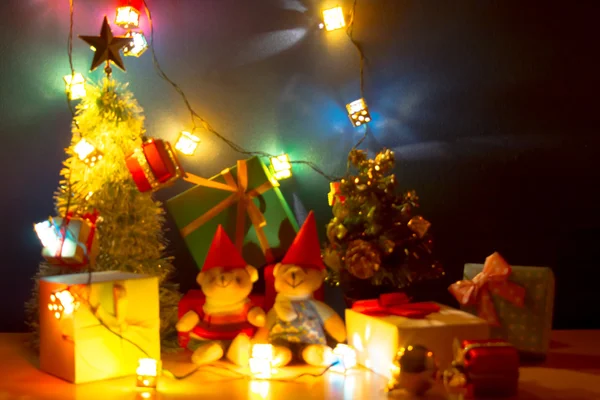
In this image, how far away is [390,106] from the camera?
2.39 meters

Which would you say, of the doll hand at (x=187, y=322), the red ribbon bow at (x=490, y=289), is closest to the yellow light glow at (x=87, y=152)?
the doll hand at (x=187, y=322)

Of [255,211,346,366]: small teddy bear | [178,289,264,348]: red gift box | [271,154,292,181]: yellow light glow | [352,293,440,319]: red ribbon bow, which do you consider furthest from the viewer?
[271,154,292,181]: yellow light glow

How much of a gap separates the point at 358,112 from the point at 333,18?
337 mm

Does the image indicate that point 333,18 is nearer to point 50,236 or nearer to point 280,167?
point 280,167

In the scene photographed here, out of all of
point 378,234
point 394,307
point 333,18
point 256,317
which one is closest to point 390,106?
point 333,18

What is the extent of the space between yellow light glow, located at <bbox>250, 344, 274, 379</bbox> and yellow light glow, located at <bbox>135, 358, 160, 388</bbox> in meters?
0.27

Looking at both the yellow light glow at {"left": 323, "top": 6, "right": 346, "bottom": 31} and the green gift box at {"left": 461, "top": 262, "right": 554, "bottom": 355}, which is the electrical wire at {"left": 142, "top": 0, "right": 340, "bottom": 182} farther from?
the green gift box at {"left": 461, "top": 262, "right": 554, "bottom": 355}

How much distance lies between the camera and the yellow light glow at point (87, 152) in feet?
6.47

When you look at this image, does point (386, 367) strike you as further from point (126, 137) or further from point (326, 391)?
point (126, 137)

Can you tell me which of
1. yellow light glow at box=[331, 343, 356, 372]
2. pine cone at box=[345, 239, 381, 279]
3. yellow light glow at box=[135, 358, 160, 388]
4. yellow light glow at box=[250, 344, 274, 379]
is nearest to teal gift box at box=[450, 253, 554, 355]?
pine cone at box=[345, 239, 381, 279]

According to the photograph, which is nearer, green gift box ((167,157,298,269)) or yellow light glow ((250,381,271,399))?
yellow light glow ((250,381,271,399))

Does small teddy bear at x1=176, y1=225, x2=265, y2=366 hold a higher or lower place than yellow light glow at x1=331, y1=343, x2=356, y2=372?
higher

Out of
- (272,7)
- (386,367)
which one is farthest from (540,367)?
(272,7)

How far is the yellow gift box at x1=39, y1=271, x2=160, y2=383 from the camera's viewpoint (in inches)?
68.7
